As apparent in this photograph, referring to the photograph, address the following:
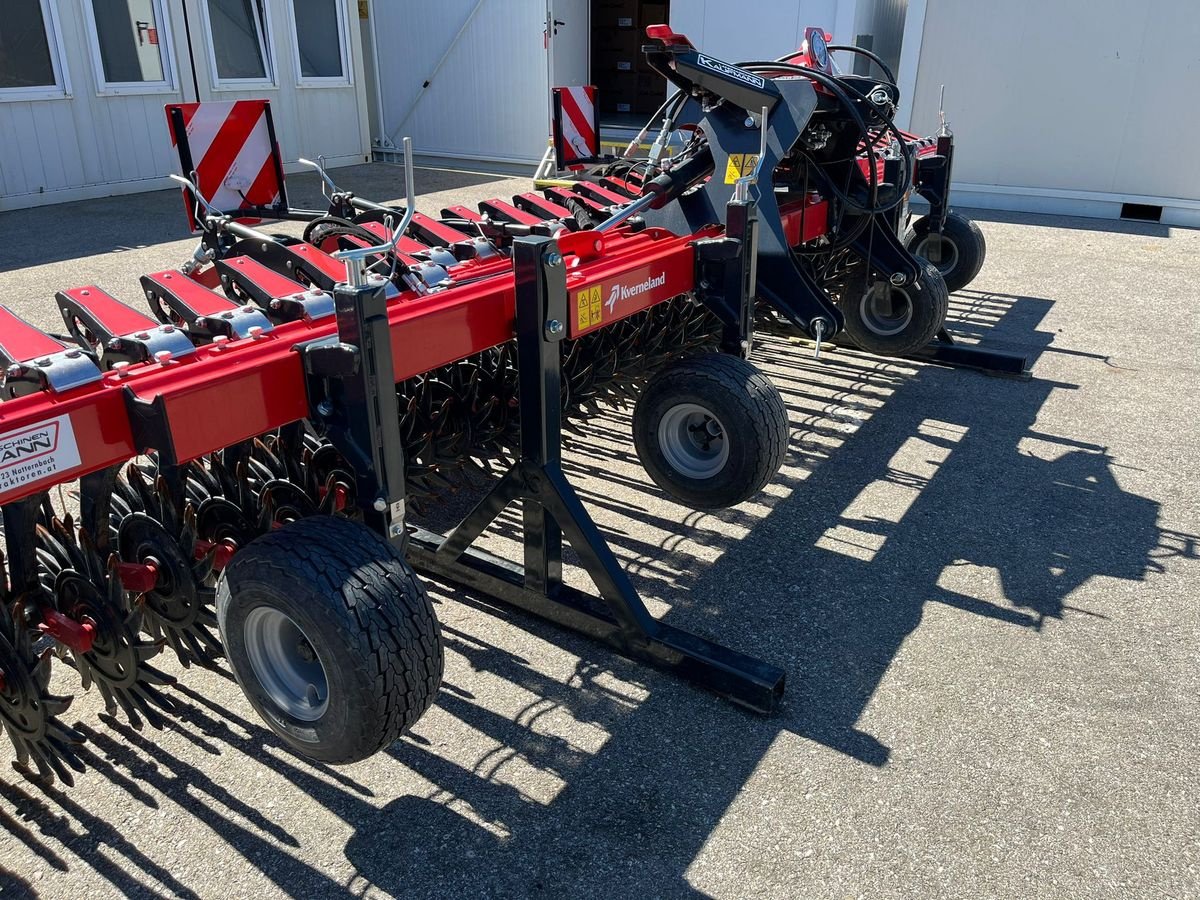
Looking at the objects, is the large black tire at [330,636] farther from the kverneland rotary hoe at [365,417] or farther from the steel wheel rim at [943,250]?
the steel wheel rim at [943,250]

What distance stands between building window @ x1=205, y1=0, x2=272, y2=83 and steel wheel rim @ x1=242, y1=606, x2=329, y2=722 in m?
9.11

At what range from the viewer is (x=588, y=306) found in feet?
7.54

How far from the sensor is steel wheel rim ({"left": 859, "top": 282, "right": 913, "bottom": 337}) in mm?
4203

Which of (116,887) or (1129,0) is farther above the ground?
(1129,0)

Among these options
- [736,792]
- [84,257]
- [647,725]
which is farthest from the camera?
[84,257]

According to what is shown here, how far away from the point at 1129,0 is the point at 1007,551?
7.11 meters

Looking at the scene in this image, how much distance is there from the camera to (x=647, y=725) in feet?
7.18

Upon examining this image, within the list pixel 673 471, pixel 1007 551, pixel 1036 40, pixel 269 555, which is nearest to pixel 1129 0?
pixel 1036 40

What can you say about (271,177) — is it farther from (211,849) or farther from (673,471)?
(211,849)

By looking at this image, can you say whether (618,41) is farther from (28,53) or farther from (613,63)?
(28,53)

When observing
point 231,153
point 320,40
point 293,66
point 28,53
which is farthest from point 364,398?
point 320,40

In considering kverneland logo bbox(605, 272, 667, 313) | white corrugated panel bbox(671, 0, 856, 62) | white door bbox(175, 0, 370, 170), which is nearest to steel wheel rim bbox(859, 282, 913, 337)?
kverneland logo bbox(605, 272, 667, 313)

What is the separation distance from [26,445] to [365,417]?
0.54 m

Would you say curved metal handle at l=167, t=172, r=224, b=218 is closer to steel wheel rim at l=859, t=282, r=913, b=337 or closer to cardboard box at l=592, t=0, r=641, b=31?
steel wheel rim at l=859, t=282, r=913, b=337
